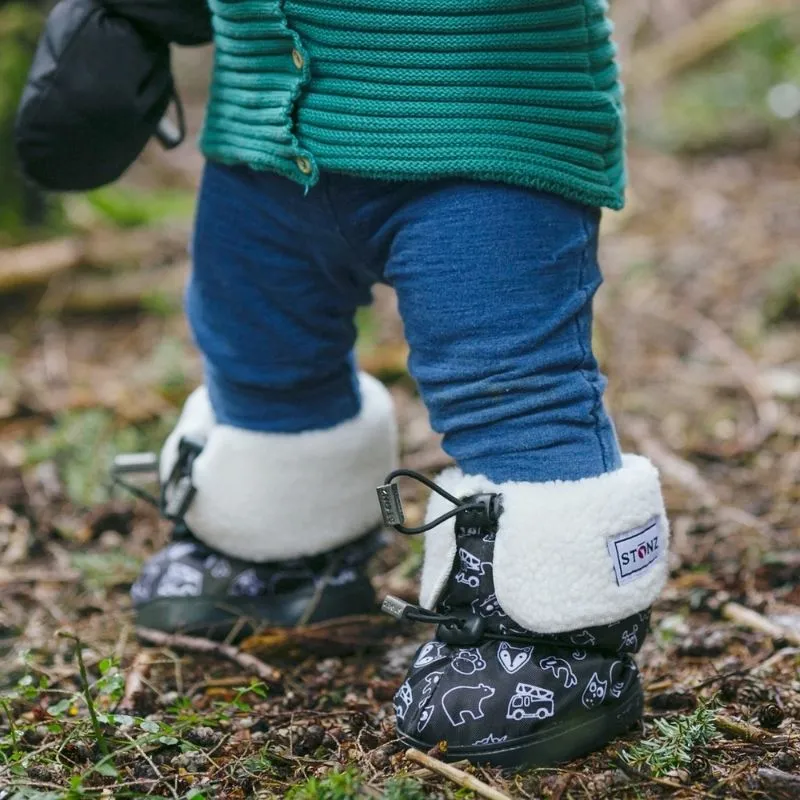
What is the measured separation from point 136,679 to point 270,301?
0.61 meters

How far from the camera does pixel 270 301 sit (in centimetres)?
172

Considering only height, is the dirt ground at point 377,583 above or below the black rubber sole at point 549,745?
below

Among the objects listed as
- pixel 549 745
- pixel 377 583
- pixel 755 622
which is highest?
pixel 549 745

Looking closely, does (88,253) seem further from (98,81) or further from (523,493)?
(523,493)

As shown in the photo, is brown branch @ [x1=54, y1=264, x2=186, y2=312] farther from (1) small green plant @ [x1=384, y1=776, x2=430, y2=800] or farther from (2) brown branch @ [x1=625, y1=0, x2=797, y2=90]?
(2) brown branch @ [x1=625, y1=0, x2=797, y2=90]

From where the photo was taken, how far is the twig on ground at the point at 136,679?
162cm

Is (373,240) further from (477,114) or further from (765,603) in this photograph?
(765,603)

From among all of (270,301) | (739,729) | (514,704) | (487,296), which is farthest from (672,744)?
(270,301)

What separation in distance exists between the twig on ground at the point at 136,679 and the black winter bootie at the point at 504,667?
42 cm

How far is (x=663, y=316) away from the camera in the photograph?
366cm

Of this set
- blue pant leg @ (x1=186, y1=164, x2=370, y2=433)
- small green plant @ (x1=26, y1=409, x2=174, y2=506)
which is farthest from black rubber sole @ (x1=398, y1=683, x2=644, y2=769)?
small green plant @ (x1=26, y1=409, x2=174, y2=506)

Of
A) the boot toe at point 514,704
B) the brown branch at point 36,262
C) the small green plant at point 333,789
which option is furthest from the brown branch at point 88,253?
the small green plant at point 333,789

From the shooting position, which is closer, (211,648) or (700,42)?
(211,648)

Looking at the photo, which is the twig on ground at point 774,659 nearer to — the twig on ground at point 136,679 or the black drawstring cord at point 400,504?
the black drawstring cord at point 400,504
